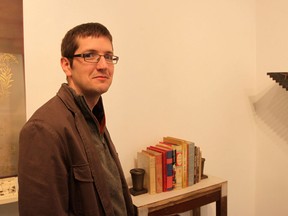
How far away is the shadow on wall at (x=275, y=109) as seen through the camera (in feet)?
8.05

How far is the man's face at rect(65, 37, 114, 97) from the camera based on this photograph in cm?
112

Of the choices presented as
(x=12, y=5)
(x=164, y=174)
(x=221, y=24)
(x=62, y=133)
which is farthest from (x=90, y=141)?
(x=221, y=24)

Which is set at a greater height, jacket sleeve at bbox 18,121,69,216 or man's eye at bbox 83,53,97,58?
man's eye at bbox 83,53,97,58

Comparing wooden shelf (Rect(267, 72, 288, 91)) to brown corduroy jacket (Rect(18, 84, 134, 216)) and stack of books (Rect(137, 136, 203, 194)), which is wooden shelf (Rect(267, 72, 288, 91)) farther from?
brown corduroy jacket (Rect(18, 84, 134, 216))

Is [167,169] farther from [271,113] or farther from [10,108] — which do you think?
[271,113]

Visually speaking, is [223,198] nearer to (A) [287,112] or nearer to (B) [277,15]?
(A) [287,112]

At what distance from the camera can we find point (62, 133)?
958mm

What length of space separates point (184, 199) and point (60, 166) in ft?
3.58

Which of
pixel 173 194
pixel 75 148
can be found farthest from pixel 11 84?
pixel 173 194

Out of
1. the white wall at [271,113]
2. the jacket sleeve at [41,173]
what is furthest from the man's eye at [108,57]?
the white wall at [271,113]

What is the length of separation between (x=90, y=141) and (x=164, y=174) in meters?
0.87

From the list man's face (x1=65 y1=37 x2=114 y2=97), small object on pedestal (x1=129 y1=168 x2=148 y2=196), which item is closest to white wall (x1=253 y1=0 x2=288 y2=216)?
small object on pedestal (x1=129 y1=168 x2=148 y2=196)

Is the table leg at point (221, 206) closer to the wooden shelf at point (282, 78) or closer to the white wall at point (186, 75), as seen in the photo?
the white wall at point (186, 75)

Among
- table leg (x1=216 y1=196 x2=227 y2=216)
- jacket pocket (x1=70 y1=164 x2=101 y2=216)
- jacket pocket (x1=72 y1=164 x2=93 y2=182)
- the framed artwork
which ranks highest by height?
the framed artwork
